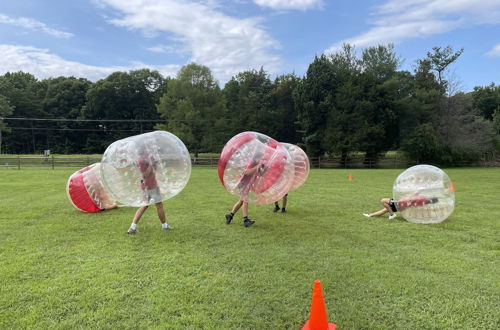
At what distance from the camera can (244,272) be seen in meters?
4.68

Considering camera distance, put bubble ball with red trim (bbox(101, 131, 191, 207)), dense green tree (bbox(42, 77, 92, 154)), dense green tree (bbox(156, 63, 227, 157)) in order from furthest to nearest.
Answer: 1. dense green tree (bbox(42, 77, 92, 154))
2. dense green tree (bbox(156, 63, 227, 157))
3. bubble ball with red trim (bbox(101, 131, 191, 207))

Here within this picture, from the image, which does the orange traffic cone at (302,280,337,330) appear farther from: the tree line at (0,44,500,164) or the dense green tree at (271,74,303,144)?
the dense green tree at (271,74,303,144)

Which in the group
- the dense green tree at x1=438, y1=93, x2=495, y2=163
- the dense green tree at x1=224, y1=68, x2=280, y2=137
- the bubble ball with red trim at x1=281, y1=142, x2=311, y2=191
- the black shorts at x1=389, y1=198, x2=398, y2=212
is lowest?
the black shorts at x1=389, y1=198, x2=398, y2=212

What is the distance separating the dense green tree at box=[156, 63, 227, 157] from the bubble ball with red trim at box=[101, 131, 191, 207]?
109ft

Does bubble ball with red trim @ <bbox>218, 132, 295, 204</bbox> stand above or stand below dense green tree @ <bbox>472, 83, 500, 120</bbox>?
below

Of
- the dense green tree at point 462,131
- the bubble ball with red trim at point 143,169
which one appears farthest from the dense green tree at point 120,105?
the bubble ball with red trim at point 143,169

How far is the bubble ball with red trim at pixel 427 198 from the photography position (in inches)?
300

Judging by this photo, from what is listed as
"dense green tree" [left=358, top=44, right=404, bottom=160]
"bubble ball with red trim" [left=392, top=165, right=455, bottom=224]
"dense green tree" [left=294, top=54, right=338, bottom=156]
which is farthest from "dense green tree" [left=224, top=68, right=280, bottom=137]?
"bubble ball with red trim" [left=392, top=165, right=455, bottom=224]

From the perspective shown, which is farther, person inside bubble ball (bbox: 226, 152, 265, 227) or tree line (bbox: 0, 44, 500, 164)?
tree line (bbox: 0, 44, 500, 164)

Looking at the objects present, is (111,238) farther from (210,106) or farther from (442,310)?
(210,106)

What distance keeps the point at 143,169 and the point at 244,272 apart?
278 cm

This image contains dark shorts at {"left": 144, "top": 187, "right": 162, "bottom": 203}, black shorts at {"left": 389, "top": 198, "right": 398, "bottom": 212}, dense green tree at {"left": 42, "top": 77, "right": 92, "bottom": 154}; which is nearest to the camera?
dark shorts at {"left": 144, "top": 187, "right": 162, "bottom": 203}

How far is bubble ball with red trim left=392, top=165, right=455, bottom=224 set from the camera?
7629 mm

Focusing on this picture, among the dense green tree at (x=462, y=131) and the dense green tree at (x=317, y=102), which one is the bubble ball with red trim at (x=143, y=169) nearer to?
the dense green tree at (x=317, y=102)
